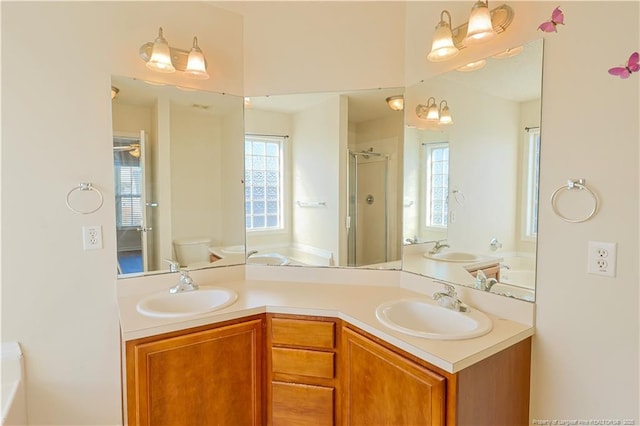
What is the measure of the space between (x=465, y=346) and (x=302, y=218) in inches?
48.1

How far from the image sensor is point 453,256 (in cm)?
173

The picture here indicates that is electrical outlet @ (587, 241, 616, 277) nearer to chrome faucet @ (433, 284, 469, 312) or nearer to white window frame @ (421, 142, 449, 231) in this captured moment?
chrome faucet @ (433, 284, 469, 312)

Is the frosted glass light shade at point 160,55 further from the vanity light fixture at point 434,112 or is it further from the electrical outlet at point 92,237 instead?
the vanity light fixture at point 434,112

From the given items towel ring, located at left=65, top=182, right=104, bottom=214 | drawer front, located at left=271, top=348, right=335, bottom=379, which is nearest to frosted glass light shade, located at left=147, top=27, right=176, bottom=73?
towel ring, located at left=65, top=182, right=104, bottom=214

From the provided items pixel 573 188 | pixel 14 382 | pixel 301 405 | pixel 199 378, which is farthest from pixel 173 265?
pixel 573 188

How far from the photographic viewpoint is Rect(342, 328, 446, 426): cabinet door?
116 cm

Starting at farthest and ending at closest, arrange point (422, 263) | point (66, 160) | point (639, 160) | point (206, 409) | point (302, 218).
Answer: point (302, 218) → point (422, 263) → point (66, 160) → point (206, 409) → point (639, 160)

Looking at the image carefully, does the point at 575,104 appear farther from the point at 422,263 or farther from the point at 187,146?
the point at 187,146

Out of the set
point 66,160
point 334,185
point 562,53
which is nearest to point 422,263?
point 334,185

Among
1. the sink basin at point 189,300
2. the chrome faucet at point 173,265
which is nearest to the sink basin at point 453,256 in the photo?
the sink basin at point 189,300

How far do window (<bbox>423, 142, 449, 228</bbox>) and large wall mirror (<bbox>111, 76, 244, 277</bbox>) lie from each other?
1.12 m

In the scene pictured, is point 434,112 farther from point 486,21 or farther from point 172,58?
Answer: point 172,58

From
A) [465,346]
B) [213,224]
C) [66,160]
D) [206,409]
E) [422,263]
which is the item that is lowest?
[206,409]

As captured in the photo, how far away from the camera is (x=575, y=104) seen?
121cm
